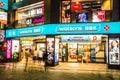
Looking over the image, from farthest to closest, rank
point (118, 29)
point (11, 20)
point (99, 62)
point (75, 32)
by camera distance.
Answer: point (11, 20) < point (99, 62) < point (75, 32) < point (118, 29)

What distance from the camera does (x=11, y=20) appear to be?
36750mm

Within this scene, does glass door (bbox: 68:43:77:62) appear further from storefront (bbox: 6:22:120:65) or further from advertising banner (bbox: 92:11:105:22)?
advertising banner (bbox: 92:11:105:22)

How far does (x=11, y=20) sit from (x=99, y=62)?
13.2m

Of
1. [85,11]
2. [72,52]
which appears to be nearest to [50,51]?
[85,11]

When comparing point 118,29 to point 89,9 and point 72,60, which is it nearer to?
point 89,9

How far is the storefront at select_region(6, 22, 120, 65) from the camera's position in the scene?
27.1 meters

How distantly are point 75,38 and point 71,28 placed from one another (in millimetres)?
1985

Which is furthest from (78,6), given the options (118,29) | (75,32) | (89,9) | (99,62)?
(99,62)

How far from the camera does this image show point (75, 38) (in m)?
29.8

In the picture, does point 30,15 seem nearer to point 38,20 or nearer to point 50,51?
point 38,20

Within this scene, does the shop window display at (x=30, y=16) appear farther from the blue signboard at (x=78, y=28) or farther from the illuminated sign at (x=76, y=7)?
the illuminated sign at (x=76, y=7)

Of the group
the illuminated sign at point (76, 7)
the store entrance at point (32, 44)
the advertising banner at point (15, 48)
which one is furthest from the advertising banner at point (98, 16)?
the advertising banner at point (15, 48)

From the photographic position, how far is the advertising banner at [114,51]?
86.0 ft

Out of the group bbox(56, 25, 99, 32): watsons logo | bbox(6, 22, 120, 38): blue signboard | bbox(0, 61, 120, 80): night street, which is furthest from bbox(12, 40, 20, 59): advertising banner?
bbox(0, 61, 120, 80): night street
